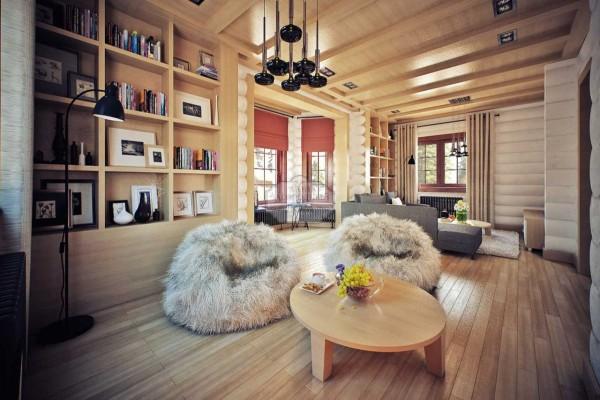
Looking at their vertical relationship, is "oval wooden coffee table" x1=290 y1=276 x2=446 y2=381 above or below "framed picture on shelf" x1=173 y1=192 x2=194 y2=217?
below

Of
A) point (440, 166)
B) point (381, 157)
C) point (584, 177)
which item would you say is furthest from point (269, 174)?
point (584, 177)

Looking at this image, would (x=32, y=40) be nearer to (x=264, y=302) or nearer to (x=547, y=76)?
(x=264, y=302)

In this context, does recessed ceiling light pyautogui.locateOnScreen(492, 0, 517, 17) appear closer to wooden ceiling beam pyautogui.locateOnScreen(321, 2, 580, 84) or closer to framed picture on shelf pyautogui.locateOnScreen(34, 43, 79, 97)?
wooden ceiling beam pyautogui.locateOnScreen(321, 2, 580, 84)

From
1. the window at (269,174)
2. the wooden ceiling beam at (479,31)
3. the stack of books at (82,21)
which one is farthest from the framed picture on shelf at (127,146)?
the window at (269,174)

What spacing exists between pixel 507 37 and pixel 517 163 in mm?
3762

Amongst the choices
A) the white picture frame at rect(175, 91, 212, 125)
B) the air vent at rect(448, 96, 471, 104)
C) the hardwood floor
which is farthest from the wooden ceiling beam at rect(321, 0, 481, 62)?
the air vent at rect(448, 96, 471, 104)

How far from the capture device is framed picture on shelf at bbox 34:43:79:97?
2027mm

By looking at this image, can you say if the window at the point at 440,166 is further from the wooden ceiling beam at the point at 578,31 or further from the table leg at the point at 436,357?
the table leg at the point at 436,357

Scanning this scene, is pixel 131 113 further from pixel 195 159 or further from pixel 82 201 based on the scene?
Result: pixel 82 201

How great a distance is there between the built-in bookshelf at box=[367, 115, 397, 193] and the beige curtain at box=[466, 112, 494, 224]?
191 cm

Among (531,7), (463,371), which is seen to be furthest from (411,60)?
(463,371)

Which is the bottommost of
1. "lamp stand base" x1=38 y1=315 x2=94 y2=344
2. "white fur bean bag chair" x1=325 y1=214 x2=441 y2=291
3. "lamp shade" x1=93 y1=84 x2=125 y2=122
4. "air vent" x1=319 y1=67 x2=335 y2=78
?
"lamp stand base" x1=38 y1=315 x2=94 y2=344

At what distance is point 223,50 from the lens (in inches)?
123

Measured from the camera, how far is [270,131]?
6.29 metres
